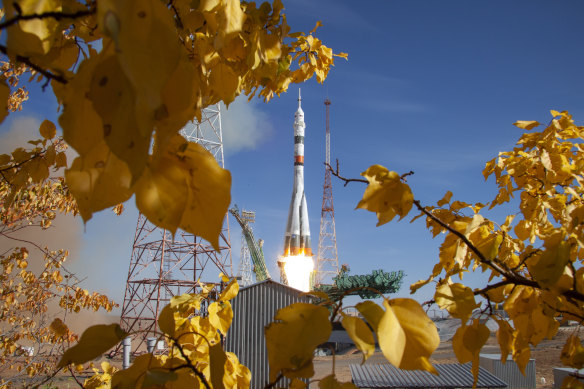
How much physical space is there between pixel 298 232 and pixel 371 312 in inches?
581

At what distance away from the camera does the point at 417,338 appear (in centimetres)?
27

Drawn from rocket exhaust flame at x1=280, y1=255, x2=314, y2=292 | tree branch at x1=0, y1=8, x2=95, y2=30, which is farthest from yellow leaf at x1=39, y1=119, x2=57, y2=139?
rocket exhaust flame at x1=280, y1=255, x2=314, y2=292

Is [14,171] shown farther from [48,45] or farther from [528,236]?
[528,236]

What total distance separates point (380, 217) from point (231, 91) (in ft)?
0.65

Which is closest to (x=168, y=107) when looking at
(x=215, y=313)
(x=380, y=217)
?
(x=380, y=217)

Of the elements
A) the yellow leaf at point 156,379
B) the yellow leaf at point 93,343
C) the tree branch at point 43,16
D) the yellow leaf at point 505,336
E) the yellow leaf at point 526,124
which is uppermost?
the yellow leaf at point 526,124

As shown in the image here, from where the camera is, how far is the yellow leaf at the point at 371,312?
27 centimetres

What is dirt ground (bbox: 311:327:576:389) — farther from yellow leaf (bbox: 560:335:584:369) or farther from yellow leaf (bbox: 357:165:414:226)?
yellow leaf (bbox: 357:165:414:226)

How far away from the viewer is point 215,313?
1.79 feet

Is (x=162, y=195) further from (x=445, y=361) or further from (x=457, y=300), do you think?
(x=445, y=361)

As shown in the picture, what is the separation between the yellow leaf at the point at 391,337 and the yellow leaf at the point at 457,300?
12cm

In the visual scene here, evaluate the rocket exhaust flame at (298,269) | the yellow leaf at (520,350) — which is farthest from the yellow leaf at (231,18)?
the rocket exhaust flame at (298,269)

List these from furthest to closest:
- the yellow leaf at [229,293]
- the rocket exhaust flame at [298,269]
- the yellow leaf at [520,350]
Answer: the rocket exhaust flame at [298,269] < the yellow leaf at [229,293] < the yellow leaf at [520,350]

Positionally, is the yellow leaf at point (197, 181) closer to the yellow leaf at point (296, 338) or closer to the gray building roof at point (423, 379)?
the yellow leaf at point (296, 338)
